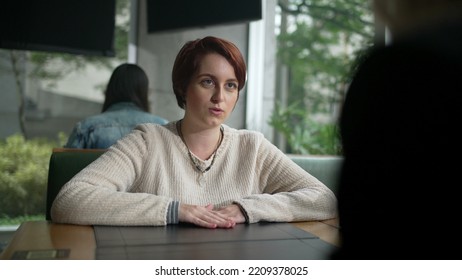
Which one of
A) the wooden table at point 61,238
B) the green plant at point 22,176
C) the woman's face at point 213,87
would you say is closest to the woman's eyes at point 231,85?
the woman's face at point 213,87

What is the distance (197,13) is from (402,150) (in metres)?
0.97

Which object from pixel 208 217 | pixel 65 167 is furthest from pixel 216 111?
pixel 65 167

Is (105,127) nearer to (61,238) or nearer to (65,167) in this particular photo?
(65,167)

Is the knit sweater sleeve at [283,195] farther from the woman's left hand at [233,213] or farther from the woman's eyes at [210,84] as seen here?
the woman's eyes at [210,84]

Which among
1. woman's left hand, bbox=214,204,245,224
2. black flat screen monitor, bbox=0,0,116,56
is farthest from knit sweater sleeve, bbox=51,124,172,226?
black flat screen monitor, bbox=0,0,116,56

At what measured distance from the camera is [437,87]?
2.32 feet

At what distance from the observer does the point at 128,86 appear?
1.73 metres

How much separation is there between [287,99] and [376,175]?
1401 millimetres

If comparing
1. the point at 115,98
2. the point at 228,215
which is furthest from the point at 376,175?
the point at 115,98

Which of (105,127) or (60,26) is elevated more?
(60,26)

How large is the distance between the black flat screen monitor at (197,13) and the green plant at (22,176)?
50 cm

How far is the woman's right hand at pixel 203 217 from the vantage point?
109 cm
